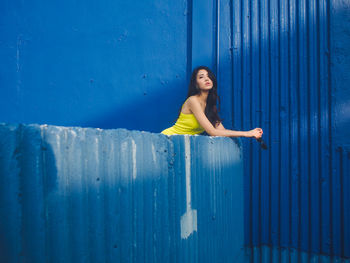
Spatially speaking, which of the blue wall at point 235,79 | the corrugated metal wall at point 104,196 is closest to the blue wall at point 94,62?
the blue wall at point 235,79

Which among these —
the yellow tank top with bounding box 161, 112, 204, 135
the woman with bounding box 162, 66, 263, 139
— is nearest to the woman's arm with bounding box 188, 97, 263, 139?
the woman with bounding box 162, 66, 263, 139

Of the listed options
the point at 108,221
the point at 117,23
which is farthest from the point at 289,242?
the point at 117,23

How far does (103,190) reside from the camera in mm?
1116

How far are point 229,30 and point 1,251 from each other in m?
3.15

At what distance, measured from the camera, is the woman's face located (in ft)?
9.77

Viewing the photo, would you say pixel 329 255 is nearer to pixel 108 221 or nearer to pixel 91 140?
pixel 108 221

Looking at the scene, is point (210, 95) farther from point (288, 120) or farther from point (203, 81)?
point (288, 120)

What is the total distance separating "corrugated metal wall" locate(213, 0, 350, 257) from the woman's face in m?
0.29

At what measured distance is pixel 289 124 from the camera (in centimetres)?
297

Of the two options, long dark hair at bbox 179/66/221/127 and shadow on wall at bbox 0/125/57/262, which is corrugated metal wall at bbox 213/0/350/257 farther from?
shadow on wall at bbox 0/125/57/262

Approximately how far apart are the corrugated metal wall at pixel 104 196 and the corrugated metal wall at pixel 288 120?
134 centimetres

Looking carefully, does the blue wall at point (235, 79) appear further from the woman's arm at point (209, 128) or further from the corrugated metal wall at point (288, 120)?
the woman's arm at point (209, 128)

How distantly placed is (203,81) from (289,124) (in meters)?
1.10

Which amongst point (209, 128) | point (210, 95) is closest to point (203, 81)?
point (210, 95)
